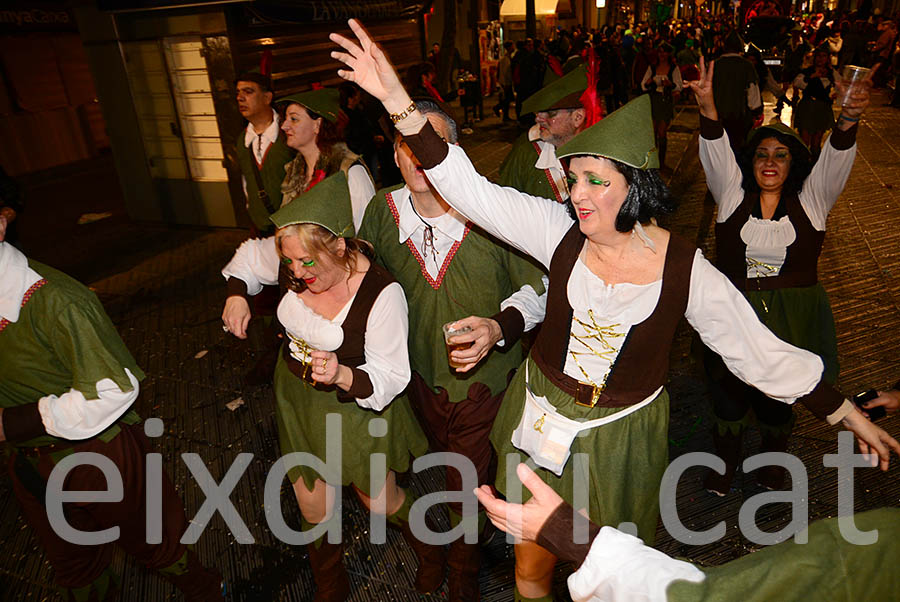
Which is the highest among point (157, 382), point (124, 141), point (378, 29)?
point (378, 29)

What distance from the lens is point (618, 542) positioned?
4.24ft

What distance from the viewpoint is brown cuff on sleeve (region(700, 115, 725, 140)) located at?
2928 mm

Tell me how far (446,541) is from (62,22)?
45.2 feet

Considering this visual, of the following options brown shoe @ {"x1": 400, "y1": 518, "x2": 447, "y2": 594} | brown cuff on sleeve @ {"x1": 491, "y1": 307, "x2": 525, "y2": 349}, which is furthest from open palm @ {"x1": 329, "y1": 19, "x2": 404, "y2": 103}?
brown shoe @ {"x1": 400, "y1": 518, "x2": 447, "y2": 594}

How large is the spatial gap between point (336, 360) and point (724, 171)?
2.16 metres

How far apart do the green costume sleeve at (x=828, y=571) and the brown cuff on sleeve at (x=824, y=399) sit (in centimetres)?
85

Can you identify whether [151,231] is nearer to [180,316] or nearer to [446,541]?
[180,316]

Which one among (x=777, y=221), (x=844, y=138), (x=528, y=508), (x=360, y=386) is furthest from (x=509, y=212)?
(x=844, y=138)

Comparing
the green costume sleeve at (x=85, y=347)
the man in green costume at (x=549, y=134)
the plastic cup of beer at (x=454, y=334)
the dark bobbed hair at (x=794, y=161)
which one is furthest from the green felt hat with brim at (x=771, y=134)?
the green costume sleeve at (x=85, y=347)

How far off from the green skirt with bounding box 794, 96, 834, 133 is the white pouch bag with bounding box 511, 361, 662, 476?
7.36 metres

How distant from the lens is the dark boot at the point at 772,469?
316 cm

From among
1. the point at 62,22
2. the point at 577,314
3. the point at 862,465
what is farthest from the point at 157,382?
the point at 62,22

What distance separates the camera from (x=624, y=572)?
1.24 m

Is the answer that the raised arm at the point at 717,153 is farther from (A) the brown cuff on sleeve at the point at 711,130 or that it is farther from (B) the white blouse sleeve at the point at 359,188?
(B) the white blouse sleeve at the point at 359,188
